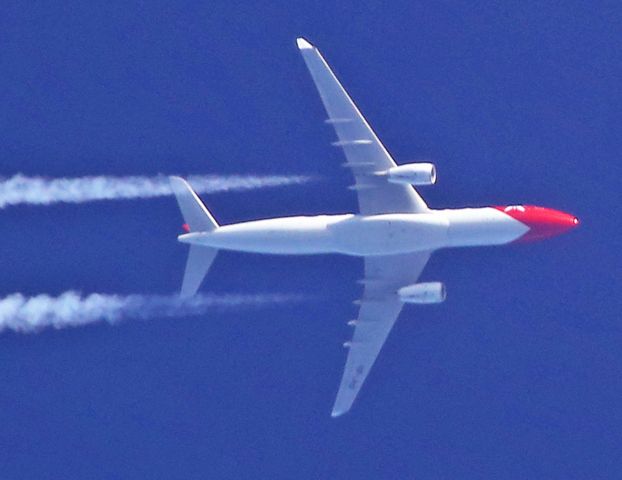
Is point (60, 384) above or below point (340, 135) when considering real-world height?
below

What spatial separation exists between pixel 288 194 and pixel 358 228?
4.09 metres

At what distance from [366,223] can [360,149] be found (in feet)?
8.61

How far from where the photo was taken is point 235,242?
41469mm

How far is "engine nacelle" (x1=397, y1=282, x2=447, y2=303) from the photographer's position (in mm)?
40969

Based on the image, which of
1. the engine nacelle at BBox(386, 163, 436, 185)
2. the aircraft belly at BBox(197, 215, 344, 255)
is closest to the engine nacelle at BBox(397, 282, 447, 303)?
the aircraft belly at BBox(197, 215, 344, 255)

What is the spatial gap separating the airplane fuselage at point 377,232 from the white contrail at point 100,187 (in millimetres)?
2877

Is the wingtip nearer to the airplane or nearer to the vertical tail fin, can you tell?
the airplane

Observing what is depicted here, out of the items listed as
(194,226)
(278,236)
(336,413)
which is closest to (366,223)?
(278,236)

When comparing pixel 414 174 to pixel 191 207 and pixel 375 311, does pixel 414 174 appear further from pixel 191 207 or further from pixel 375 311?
pixel 191 207

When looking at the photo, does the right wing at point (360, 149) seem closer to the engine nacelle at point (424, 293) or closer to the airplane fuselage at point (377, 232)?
the airplane fuselage at point (377, 232)

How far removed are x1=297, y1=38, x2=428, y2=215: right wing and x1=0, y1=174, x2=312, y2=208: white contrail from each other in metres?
3.42

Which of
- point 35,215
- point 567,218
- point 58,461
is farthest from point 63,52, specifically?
point 567,218

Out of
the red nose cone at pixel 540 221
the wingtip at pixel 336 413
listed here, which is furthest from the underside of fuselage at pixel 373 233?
the wingtip at pixel 336 413

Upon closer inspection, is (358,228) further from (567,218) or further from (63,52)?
(63,52)
